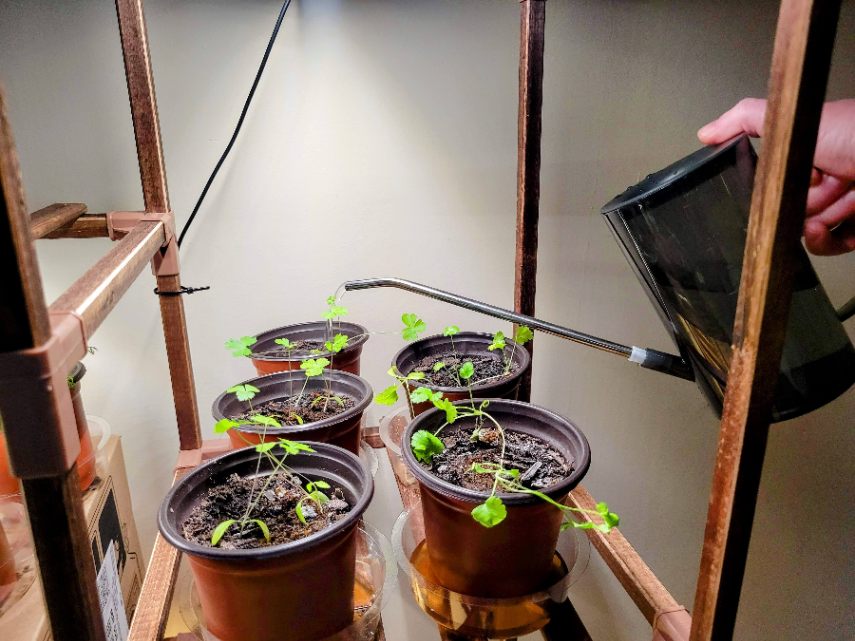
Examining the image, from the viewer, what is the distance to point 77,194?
1.08 m

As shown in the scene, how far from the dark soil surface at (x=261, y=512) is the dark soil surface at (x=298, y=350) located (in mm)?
351

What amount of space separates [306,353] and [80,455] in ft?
1.29

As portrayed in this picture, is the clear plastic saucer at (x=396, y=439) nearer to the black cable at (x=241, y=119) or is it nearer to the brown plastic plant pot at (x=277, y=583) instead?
the brown plastic plant pot at (x=277, y=583)

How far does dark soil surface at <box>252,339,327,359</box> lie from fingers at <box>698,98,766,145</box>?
0.69 metres

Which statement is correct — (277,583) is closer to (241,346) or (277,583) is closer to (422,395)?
(422,395)

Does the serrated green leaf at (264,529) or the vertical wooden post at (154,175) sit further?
the vertical wooden post at (154,175)

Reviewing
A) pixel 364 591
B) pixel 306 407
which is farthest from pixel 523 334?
pixel 364 591

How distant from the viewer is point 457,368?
1.03 meters

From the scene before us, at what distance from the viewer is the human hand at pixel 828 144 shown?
644 mm

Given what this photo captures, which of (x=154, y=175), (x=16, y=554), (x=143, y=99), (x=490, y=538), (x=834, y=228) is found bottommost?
(x=16, y=554)

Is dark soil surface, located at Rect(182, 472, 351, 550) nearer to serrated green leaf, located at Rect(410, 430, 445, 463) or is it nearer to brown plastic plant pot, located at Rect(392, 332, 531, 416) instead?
serrated green leaf, located at Rect(410, 430, 445, 463)

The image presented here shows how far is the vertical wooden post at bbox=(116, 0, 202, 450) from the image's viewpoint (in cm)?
82

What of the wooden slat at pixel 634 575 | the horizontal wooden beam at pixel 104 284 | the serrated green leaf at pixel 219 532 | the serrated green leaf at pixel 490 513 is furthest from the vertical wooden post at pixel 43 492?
the wooden slat at pixel 634 575

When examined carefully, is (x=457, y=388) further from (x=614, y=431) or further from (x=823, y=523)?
(x=823, y=523)
